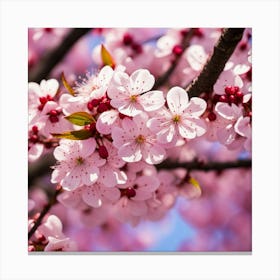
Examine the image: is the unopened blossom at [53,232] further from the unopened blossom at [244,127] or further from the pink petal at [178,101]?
the unopened blossom at [244,127]

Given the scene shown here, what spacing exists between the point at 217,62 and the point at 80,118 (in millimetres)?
474

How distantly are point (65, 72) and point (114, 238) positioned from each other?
687mm

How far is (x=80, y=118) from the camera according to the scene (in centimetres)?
176

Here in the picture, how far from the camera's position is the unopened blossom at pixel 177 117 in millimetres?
1759

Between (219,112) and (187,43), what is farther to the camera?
(187,43)

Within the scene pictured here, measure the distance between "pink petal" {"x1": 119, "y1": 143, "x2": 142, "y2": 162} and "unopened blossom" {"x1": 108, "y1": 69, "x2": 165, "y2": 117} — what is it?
0.38 feet

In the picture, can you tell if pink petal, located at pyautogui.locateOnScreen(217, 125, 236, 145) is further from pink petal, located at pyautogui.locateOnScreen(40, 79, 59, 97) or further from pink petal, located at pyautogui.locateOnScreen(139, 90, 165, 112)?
pink petal, located at pyautogui.locateOnScreen(40, 79, 59, 97)

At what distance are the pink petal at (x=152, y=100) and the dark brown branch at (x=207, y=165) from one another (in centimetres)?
41

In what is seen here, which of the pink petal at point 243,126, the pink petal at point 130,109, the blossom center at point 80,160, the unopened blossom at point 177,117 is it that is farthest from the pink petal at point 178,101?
the blossom center at point 80,160

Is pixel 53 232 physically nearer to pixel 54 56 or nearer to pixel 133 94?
pixel 133 94
